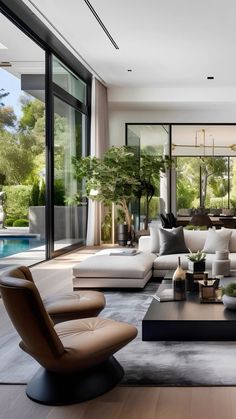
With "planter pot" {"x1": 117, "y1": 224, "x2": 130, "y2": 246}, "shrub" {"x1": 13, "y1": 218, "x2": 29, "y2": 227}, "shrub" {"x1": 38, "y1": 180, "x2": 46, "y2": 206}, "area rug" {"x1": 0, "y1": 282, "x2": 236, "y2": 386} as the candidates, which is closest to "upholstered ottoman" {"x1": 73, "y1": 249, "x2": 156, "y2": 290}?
→ "area rug" {"x1": 0, "y1": 282, "x2": 236, "y2": 386}

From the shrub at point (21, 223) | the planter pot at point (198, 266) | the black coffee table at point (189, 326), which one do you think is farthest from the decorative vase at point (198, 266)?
the shrub at point (21, 223)

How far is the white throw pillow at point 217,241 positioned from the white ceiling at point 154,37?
9.94 feet

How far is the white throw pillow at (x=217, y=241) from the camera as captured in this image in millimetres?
5773

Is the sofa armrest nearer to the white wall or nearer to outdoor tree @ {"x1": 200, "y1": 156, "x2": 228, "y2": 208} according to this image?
the white wall

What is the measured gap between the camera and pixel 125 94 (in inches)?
414

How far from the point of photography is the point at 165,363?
9.54 ft

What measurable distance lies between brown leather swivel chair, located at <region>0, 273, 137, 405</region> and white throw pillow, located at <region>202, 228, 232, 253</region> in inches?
130

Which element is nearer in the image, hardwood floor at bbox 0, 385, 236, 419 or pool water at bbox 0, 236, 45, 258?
hardwood floor at bbox 0, 385, 236, 419

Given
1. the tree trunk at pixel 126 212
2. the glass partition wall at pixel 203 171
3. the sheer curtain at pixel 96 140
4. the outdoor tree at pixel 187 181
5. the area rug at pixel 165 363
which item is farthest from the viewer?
the outdoor tree at pixel 187 181

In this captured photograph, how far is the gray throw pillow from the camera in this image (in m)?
5.79

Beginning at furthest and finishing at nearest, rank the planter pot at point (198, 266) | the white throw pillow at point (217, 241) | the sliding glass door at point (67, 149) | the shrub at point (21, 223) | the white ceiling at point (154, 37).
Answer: the sliding glass door at point (67, 149) < the shrub at point (21, 223) < the white ceiling at point (154, 37) < the white throw pillow at point (217, 241) < the planter pot at point (198, 266)

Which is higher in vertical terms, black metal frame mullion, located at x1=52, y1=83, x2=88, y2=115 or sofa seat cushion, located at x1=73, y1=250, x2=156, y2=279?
black metal frame mullion, located at x1=52, y1=83, x2=88, y2=115

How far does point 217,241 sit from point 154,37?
355 cm

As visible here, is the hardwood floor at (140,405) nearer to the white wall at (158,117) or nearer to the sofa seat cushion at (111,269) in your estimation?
the sofa seat cushion at (111,269)
